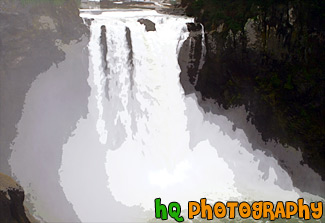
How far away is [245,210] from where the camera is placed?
1083 centimetres

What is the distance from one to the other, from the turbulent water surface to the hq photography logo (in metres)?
0.39

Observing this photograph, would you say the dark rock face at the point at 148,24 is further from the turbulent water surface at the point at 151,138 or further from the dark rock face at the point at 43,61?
the dark rock face at the point at 43,61

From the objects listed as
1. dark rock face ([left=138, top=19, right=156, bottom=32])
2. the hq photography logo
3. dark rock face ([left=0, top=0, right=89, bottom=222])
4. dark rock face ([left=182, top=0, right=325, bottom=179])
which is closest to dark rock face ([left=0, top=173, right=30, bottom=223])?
dark rock face ([left=0, top=0, right=89, bottom=222])

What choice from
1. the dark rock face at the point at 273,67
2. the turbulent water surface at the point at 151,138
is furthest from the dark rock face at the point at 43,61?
the dark rock face at the point at 273,67

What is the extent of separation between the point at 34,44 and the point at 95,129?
409 centimetres

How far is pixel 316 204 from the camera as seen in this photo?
1134 centimetres

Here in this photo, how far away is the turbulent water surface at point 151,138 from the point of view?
11891mm

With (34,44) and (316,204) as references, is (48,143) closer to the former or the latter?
(34,44)

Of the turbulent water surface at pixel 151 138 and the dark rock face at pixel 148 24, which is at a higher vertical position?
the dark rock face at pixel 148 24

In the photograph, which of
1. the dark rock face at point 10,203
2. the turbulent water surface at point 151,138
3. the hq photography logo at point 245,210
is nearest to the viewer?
the dark rock face at point 10,203

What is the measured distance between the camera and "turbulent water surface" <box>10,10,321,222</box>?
468 inches

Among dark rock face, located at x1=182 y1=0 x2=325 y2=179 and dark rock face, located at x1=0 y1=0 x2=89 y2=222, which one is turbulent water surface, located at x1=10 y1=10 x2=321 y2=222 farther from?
dark rock face, located at x1=182 y1=0 x2=325 y2=179

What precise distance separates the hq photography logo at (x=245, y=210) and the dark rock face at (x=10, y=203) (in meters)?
4.31

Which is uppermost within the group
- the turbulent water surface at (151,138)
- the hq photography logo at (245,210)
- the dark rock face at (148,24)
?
the dark rock face at (148,24)
